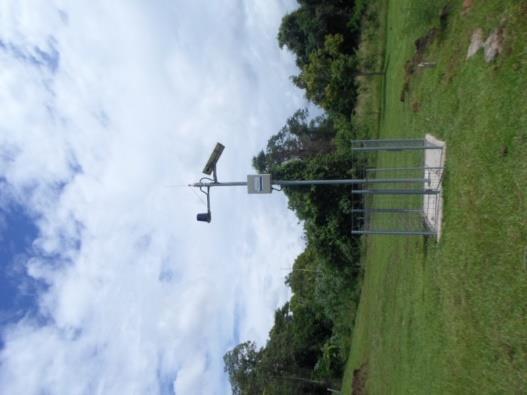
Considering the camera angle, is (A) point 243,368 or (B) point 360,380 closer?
(B) point 360,380

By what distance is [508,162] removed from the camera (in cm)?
818

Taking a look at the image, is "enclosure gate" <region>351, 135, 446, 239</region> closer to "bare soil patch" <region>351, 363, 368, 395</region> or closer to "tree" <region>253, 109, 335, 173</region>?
"bare soil patch" <region>351, 363, 368, 395</region>

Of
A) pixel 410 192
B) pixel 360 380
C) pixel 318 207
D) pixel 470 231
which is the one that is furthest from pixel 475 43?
pixel 318 207

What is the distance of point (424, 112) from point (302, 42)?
29006mm

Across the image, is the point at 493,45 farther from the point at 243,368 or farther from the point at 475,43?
the point at 243,368

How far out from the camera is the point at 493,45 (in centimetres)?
942

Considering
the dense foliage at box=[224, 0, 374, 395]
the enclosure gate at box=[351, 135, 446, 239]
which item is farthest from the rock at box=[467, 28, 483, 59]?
the dense foliage at box=[224, 0, 374, 395]

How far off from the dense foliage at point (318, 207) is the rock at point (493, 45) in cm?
886

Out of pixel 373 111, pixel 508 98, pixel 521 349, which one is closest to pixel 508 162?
pixel 508 98

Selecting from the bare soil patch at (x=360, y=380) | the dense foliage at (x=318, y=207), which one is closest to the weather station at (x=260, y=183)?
the dense foliage at (x=318, y=207)

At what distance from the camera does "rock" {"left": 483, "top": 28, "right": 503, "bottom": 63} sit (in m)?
9.13

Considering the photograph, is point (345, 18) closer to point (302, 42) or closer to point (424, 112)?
point (302, 42)

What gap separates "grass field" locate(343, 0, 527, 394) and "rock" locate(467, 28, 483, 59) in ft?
0.61

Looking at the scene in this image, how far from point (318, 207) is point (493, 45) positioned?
66.0 ft
